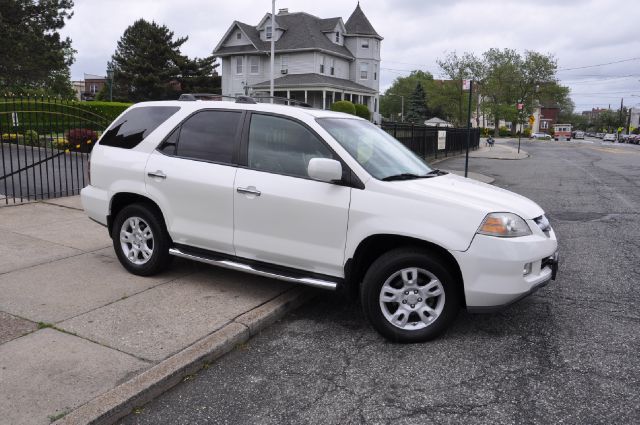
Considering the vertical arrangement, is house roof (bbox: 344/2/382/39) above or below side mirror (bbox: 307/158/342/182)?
above

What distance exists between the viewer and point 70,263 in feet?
19.7

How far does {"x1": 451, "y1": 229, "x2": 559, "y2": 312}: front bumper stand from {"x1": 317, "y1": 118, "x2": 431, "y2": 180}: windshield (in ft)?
3.25

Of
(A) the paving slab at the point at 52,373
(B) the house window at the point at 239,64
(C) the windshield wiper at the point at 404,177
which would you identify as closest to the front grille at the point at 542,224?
(C) the windshield wiper at the point at 404,177

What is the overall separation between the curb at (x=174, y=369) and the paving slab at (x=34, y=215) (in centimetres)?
458

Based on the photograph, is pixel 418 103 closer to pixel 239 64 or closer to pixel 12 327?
pixel 239 64

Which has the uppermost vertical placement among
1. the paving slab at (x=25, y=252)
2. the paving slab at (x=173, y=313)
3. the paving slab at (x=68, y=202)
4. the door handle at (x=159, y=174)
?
the door handle at (x=159, y=174)

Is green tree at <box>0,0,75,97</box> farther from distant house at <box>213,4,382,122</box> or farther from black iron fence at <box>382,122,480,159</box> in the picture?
black iron fence at <box>382,122,480,159</box>

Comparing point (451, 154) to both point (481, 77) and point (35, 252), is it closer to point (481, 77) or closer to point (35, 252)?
point (35, 252)

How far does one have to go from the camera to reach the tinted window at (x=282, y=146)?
4723 mm

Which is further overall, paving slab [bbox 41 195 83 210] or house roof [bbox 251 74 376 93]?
house roof [bbox 251 74 376 93]

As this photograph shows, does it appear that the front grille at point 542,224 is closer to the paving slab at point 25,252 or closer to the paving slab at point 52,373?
the paving slab at point 52,373

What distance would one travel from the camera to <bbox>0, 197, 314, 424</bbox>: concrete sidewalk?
131 inches

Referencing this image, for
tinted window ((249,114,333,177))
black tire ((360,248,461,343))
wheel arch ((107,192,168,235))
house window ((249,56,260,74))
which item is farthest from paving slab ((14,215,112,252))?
house window ((249,56,260,74))

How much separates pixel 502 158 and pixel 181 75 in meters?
38.2
